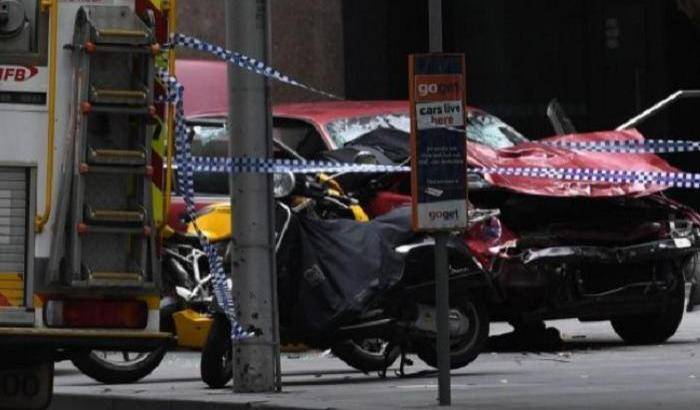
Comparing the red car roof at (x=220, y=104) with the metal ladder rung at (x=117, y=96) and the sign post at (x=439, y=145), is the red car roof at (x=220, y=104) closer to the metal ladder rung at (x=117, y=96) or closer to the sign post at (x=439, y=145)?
the sign post at (x=439, y=145)

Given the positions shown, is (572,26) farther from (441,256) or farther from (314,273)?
(441,256)

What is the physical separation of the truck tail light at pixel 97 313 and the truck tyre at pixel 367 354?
4016 millimetres

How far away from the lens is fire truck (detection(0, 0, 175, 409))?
944 centimetres

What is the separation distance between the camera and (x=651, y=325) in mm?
16609

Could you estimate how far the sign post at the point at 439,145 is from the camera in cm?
1066

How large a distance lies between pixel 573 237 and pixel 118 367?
156 inches

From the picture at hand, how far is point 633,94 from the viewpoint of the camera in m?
28.8

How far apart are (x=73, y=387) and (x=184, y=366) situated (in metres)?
2.24

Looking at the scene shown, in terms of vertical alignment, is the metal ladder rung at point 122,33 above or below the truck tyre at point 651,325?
above

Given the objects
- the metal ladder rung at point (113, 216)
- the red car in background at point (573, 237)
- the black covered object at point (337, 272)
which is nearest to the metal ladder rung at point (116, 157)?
the metal ladder rung at point (113, 216)

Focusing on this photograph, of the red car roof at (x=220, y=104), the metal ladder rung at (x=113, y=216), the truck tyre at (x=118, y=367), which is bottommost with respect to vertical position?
the truck tyre at (x=118, y=367)

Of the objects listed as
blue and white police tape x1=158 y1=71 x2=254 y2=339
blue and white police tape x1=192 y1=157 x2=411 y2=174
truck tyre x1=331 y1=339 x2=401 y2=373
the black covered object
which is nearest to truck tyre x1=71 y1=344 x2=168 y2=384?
blue and white police tape x1=158 y1=71 x2=254 y2=339

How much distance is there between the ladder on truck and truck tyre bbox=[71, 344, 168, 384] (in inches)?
152

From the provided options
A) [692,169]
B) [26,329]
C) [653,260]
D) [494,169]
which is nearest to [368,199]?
[494,169]
